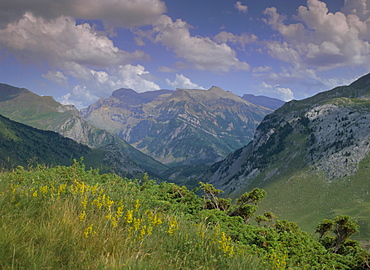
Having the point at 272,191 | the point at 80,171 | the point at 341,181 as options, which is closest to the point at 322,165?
the point at 341,181

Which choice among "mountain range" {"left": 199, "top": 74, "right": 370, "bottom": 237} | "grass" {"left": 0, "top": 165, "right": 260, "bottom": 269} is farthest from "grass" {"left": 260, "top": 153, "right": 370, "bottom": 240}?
"grass" {"left": 0, "top": 165, "right": 260, "bottom": 269}

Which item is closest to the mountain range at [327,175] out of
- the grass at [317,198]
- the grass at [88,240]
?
the grass at [317,198]

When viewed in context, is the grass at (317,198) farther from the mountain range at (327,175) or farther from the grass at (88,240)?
the grass at (88,240)

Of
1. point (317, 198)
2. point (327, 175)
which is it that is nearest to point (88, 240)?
point (317, 198)

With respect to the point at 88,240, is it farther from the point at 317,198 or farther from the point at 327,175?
the point at 327,175

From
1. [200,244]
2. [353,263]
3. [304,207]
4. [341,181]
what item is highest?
[200,244]

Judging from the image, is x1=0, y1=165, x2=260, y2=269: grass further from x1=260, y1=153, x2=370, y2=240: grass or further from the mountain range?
x1=260, y1=153, x2=370, y2=240: grass

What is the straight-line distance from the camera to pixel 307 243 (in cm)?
1436

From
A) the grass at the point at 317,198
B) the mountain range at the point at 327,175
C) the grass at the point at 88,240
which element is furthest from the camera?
the mountain range at the point at 327,175

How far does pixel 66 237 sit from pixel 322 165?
573 ft

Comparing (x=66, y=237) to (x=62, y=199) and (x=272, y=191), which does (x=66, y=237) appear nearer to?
(x=62, y=199)

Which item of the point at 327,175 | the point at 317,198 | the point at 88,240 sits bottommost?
the point at 317,198

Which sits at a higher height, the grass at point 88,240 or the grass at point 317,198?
the grass at point 88,240

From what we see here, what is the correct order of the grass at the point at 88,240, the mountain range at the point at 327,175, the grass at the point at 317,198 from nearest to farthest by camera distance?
the grass at the point at 88,240
the grass at the point at 317,198
the mountain range at the point at 327,175
